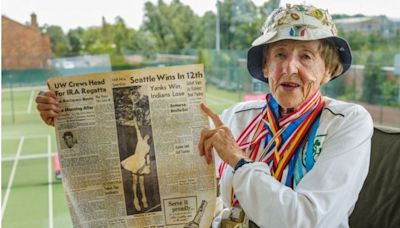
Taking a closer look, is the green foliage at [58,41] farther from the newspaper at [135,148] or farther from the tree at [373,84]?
the tree at [373,84]

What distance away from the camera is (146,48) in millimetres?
3059

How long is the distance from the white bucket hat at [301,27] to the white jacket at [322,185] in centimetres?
19

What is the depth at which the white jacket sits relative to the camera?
99 centimetres

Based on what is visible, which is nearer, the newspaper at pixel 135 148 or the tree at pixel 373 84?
the newspaper at pixel 135 148

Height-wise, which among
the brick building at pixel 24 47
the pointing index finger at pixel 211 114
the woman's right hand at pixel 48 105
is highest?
the brick building at pixel 24 47

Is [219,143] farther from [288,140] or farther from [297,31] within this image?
[297,31]

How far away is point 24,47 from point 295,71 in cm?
213

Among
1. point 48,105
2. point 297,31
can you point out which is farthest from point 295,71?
point 48,105

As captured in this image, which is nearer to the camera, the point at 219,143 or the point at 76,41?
the point at 219,143

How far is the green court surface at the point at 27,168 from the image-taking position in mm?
2822

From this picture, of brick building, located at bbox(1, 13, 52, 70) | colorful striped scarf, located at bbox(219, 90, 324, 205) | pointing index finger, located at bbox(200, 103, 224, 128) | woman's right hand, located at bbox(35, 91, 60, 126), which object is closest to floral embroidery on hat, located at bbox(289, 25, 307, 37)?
colorful striped scarf, located at bbox(219, 90, 324, 205)

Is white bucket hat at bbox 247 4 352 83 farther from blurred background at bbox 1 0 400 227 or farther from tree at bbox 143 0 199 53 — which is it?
tree at bbox 143 0 199 53

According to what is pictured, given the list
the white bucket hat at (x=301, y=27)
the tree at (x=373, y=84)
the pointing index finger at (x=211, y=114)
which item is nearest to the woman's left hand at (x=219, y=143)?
the pointing index finger at (x=211, y=114)

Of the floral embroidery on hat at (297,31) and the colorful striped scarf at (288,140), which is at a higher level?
the floral embroidery on hat at (297,31)
